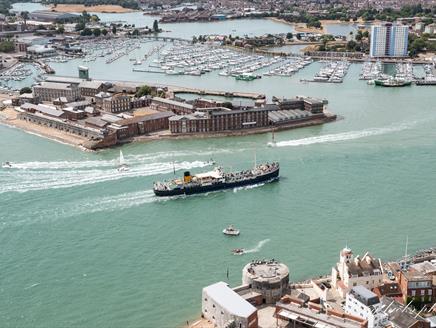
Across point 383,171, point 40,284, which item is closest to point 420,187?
point 383,171

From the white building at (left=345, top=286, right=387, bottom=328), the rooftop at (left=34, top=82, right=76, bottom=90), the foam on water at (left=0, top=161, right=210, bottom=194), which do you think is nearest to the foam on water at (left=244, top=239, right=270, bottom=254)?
the white building at (left=345, top=286, right=387, bottom=328)

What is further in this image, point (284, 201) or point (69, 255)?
point (284, 201)

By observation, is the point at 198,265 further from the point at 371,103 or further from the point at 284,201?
the point at 371,103

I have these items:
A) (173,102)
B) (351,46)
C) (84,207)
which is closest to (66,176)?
(84,207)

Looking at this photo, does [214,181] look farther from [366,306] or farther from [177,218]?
[366,306]

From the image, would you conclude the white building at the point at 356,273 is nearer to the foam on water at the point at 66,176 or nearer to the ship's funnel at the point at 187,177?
the ship's funnel at the point at 187,177

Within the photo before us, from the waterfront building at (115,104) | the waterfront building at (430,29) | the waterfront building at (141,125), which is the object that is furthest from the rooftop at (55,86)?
the waterfront building at (430,29)
